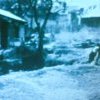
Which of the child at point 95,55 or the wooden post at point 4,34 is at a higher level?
the wooden post at point 4,34

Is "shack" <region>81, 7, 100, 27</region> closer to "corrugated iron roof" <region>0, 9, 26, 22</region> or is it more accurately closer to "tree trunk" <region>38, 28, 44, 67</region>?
"tree trunk" <region>38, 28, 44, 67</region>

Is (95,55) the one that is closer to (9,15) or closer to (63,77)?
(63,77)

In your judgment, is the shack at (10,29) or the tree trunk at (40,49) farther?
the tree trunk at (40,49)

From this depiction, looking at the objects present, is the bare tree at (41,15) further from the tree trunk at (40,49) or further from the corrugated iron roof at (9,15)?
the corrugated iron roof at (9,15)

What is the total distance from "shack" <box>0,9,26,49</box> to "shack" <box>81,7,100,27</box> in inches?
21.6

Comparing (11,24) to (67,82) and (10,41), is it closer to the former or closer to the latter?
(10,41)

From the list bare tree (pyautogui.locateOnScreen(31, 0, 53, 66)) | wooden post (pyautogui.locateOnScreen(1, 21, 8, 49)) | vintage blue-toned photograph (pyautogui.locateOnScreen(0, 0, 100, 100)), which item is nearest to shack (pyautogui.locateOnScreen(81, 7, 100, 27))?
vintage blue-toned photograph (pyautogui.locateOnScreen(0, 0, 100, 100))

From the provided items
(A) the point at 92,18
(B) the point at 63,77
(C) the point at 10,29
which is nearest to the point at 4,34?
(C) the point at 10,29

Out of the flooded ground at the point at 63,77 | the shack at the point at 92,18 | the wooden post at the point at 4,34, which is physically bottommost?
the flooded ground at the point at 63,77

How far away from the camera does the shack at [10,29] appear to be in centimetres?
263

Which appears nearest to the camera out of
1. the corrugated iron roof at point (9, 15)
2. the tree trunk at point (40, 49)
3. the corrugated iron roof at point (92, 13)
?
the corrugated iron roof at point (9, 15)

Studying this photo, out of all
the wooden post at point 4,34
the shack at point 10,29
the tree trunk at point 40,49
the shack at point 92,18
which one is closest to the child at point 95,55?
the shack at point 92,18

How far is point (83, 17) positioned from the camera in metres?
2.85

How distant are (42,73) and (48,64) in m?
0.10
